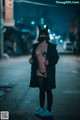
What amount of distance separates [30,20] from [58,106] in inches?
2983

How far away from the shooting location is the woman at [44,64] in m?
8.41

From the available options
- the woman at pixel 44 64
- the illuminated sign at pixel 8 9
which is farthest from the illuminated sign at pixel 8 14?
the woman at pixel 44 64

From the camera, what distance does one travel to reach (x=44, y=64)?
840cm

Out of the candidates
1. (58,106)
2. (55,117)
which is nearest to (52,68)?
(55,117)

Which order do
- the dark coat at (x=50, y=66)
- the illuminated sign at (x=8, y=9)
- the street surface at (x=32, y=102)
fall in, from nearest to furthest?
the dark coat at (x=50, y=66), the street surface at (x=32, y=102), the illuminated sign at (x=8, y=9)

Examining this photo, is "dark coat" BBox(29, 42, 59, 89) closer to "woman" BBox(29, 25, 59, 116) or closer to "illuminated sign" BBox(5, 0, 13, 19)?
"woman" BBox(29, 25, 59, 116)

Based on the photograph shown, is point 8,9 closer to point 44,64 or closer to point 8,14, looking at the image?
point 8,14

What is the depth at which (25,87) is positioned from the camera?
14.2 metres

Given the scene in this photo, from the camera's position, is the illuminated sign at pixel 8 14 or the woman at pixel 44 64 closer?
the woman at pixel 44 64

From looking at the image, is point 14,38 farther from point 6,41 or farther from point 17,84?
point 17,84

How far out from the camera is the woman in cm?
841

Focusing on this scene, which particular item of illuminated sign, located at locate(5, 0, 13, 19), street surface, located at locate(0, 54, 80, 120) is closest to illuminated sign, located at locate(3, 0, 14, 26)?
illuminated sign, located at locate(5, 0, 13, 19)

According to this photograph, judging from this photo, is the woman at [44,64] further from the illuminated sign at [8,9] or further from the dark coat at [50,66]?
the illuminated sign at [8,9]

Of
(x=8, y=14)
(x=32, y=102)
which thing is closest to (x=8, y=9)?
(x=8, y=14)
